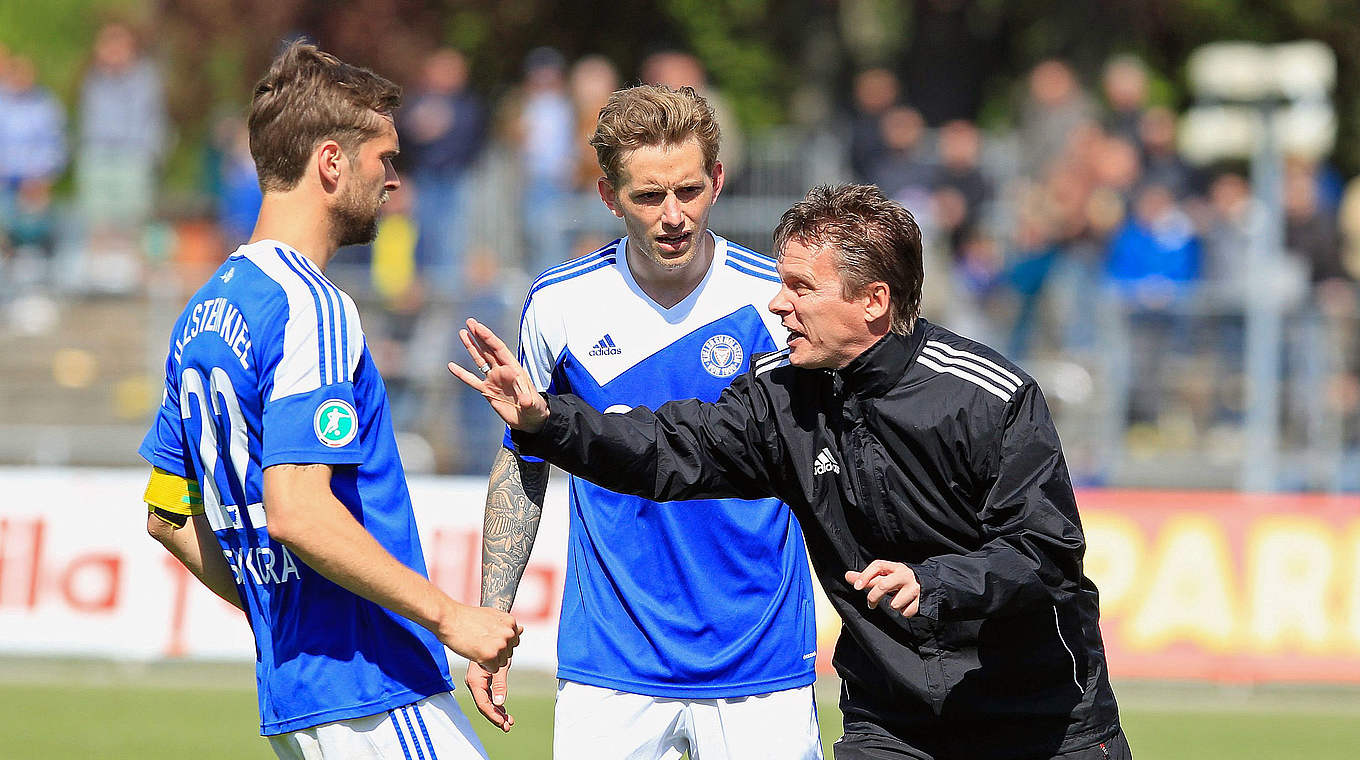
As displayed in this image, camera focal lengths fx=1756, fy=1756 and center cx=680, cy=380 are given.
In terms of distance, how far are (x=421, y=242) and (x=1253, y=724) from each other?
25.6 feet

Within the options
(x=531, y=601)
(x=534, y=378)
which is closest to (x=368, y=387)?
(x=534, y=378)

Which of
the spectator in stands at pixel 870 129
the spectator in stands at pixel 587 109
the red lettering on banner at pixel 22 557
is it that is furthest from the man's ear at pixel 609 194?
the spectator in stands at pixel 870 129

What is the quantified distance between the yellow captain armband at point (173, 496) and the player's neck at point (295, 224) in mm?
685

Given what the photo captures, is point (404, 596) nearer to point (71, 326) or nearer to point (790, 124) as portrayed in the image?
point (71, 326)

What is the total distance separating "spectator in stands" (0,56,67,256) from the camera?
1583cm

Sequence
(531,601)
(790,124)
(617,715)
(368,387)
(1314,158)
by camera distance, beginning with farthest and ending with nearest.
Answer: (790,124) < (1314,158) < (531,601) < (617,715) < (368,387)

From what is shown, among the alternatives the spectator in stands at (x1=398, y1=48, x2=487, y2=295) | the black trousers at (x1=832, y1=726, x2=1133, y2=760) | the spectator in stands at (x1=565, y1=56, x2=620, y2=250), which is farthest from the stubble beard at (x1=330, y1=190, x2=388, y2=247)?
the spectator in stands at (x1=398, y1=48, x2=487, y2=295)

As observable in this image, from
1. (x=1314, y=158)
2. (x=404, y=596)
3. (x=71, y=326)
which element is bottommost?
(x=404, y=596)

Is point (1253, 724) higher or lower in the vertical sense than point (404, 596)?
lower

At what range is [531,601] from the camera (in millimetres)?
11336

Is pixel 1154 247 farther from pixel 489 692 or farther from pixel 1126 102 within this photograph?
pixel 489 692

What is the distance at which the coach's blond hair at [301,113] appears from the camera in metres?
4.26

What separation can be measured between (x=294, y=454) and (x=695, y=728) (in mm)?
1707

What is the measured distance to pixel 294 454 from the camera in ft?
13.1
